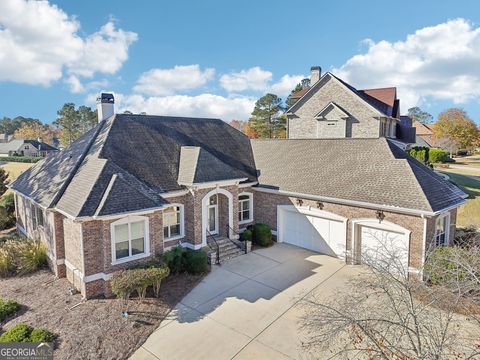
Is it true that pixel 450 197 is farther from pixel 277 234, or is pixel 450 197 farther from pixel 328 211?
pixel 277 234

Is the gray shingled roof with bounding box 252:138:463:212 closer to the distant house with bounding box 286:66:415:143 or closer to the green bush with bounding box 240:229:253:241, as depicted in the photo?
the green bush with bounding box 240:229:253:241

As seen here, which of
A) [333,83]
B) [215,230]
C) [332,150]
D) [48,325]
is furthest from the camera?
[333,83]

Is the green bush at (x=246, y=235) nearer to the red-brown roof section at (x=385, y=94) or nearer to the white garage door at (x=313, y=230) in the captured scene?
the white garage door at (x=313, y=230)

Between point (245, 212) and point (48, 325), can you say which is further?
point (245, 212)

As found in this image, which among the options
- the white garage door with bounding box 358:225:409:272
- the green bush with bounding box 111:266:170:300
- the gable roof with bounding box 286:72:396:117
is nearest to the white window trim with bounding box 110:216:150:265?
the green bush with bounding box 111:266:170:300

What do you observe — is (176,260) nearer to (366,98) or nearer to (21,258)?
(21,258)

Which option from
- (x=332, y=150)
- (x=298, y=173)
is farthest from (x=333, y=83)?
(x=298, y=173)
